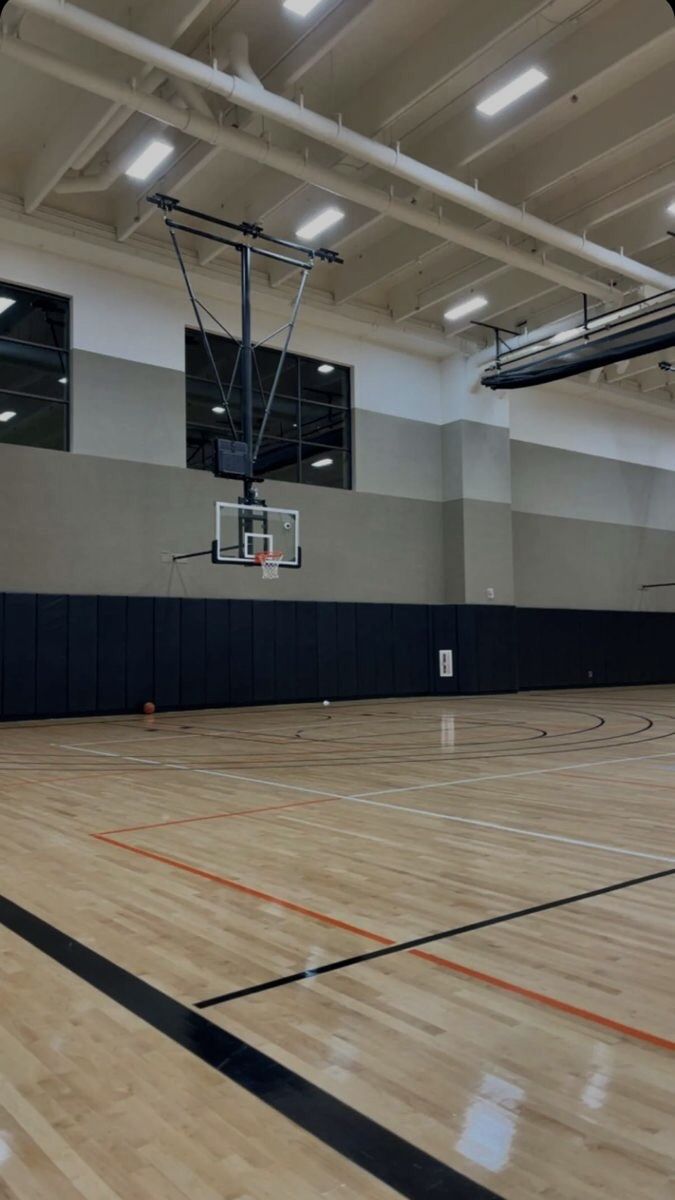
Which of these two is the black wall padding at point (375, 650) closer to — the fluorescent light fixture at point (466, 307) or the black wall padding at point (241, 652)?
the black wall padding at point (241, 652)

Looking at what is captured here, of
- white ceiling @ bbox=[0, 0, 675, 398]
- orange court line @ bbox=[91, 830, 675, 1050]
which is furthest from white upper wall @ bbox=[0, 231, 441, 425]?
orange court line @ bbox=[91, 830, 675, 1050]

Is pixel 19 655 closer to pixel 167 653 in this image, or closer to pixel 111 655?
pixel 111 655

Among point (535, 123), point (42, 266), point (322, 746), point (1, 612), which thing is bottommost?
point (322, 746)

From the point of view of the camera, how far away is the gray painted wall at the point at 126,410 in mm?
14305

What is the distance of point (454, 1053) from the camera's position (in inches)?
91.0

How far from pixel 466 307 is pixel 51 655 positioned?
1009 cm

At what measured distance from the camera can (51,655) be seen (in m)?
13.8

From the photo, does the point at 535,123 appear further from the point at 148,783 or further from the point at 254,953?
the point at 254,953

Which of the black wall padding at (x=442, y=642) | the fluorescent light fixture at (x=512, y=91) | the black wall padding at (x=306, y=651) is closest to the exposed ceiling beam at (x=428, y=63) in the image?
the fluorescent light fixture at (x=512, y=91)

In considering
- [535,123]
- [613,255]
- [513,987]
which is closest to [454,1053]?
[513,987]

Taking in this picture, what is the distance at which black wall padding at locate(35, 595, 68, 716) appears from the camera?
13.6 metres

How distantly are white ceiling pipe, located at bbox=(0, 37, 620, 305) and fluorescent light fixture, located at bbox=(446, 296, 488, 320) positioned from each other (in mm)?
1355

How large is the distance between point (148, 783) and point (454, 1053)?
17.3 feet

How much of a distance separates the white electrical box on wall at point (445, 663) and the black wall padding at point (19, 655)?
8.56 metres
